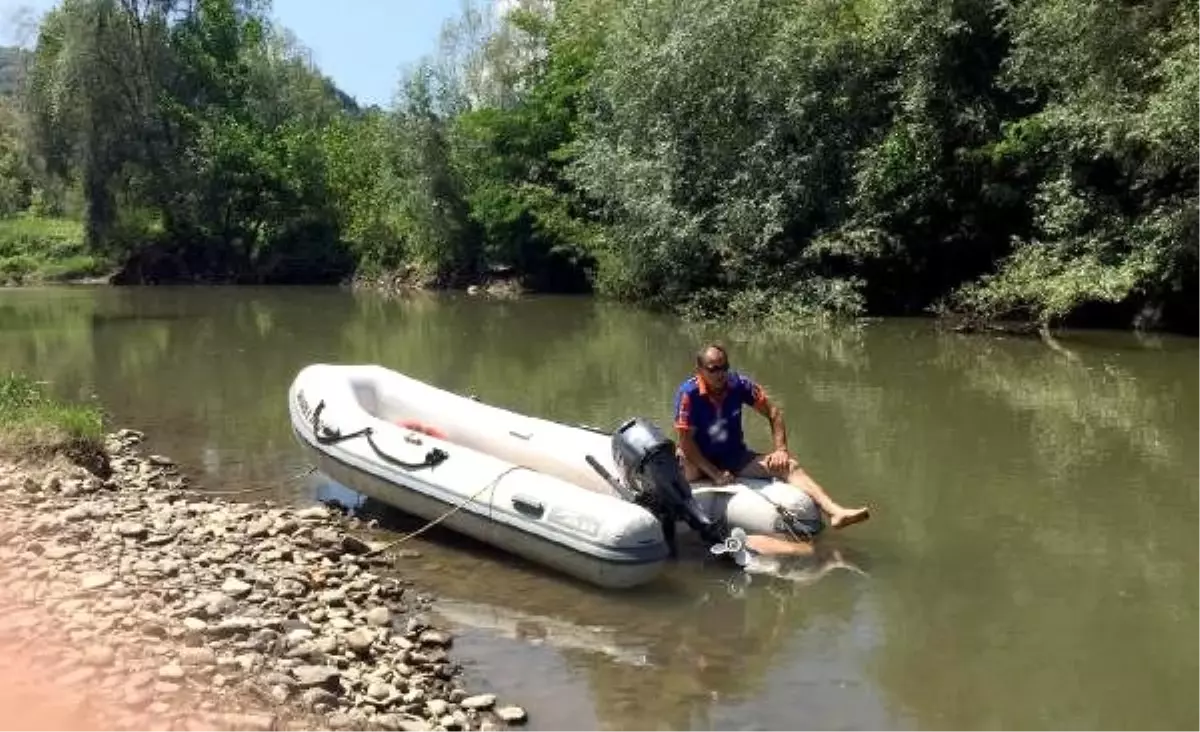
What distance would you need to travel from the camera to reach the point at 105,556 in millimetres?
5957

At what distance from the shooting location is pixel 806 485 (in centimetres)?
743

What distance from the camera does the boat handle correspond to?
269 inches

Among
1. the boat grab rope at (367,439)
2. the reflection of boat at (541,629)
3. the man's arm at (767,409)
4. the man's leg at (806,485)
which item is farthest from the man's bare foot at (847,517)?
the boat grab rope at (367,439)

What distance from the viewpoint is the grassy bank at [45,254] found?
3756cm

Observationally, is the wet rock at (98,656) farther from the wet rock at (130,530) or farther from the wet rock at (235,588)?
the wet rock at (130,530)

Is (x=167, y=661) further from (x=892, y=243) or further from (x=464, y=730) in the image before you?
(x=892, y=243)

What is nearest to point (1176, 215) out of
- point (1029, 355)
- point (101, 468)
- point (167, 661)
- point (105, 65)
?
point (1029, 355)

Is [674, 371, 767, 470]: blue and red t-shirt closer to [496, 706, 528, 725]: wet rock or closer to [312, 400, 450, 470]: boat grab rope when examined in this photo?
[312, 400, 450, 470]: boat grab rope

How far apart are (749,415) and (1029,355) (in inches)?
243

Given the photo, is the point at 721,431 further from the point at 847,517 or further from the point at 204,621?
the point at 204,621

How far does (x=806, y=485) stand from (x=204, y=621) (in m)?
3.79

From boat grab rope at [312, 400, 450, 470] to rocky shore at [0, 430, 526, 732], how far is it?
22.7 inches

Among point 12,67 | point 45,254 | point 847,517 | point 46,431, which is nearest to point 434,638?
point 847,517

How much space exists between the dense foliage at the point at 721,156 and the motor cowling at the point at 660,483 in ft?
33.1
